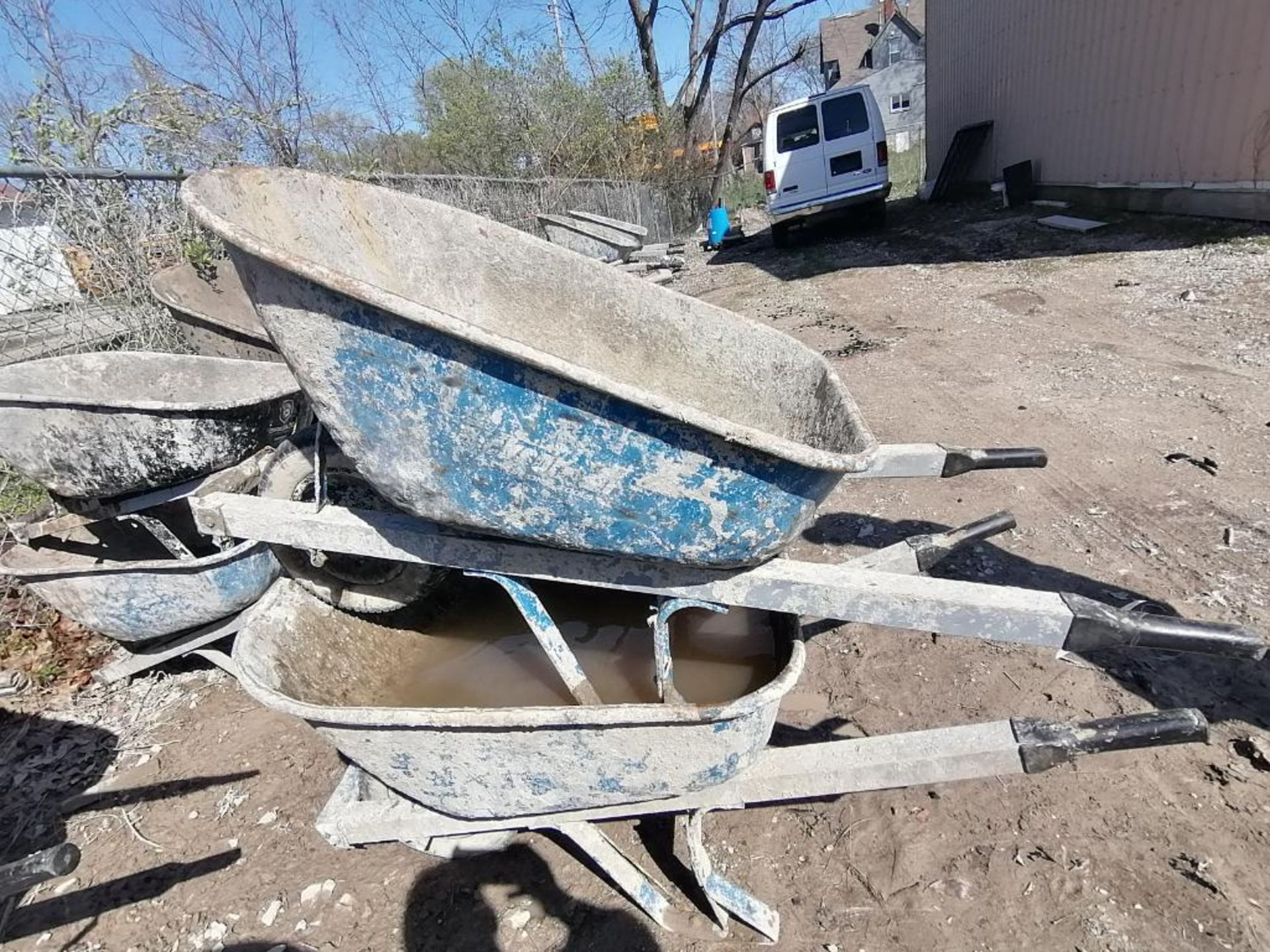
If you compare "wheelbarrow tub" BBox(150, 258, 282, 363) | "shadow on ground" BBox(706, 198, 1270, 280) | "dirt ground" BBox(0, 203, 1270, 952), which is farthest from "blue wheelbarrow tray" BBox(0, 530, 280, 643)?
"shadow on ground" BBox(706, 198, 1270, 280)

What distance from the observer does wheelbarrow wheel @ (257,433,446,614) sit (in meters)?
2.62

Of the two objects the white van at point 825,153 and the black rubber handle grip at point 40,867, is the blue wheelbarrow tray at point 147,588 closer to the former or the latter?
the black rubber handle grip at point 40,867

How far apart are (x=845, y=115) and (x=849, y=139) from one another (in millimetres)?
381

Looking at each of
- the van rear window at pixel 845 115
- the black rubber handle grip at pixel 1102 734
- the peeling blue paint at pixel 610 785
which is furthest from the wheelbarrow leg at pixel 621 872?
the van rear window at pixel 845 115

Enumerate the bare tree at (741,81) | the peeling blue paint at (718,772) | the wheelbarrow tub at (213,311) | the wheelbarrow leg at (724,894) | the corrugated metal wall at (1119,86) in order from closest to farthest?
the peeling blue paint at (718,772)
the wheelbarrow leg at (724,894)
the wheelbarrow tub at (213,311)
the corrugated metal wall at (1119,86)
the bare tree at (741,81)

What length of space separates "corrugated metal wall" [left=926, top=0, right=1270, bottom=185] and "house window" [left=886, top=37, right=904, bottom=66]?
29.4 metres

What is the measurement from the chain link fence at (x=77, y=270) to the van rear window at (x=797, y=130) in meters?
8.98

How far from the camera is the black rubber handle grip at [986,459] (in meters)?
2.02

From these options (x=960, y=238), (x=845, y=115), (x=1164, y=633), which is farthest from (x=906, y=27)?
(x=1164, y=633)

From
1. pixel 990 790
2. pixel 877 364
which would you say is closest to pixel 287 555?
pixel 990 790

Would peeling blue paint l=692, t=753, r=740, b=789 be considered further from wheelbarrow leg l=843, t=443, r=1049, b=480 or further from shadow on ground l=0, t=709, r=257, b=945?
shadow on ground l=0, t=709, r=257, b=945

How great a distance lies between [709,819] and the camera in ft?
7.38

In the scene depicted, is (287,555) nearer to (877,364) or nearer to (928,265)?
(877,364)

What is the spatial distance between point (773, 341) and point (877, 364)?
3855 mm
